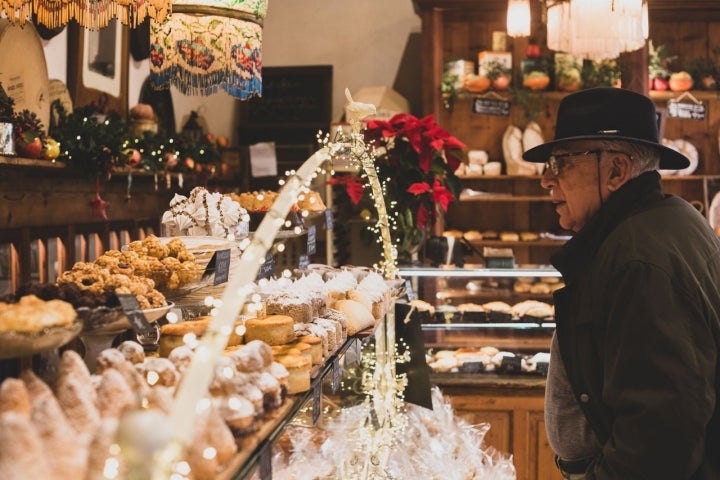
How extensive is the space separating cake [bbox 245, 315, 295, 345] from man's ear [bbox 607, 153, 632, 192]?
2.98 feet

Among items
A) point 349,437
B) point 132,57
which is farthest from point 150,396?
point 132,57

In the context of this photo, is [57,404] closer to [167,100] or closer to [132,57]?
[132,57]

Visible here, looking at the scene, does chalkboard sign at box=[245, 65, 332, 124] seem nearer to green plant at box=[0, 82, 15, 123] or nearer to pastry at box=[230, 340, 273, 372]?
green plant at box=[0, 82, 15, 123]

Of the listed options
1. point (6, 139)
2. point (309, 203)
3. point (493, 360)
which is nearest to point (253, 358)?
point (309, 203)

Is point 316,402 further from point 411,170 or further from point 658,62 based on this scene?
point 658,62

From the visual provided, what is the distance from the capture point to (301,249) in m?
6.54

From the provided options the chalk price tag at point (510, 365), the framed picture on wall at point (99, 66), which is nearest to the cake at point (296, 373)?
the chalk price tag at point (510, 365)

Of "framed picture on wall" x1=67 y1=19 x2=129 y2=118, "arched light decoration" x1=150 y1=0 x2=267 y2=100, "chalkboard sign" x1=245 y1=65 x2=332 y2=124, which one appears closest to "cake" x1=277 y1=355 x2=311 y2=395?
"arched light decoration" x1=150 y1=0 x2=267 y2=100

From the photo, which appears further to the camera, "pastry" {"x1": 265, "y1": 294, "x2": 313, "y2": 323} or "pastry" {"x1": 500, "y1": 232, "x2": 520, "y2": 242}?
"pastry" {"x1": 500, "y1": 232, "x2": 520, "y2": 242}

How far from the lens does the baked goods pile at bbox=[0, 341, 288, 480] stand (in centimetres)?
101

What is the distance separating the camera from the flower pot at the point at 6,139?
3.46 metres

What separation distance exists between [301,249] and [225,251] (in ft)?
14.7

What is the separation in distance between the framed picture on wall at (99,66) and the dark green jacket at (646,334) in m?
3.52

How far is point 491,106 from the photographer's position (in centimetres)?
675
